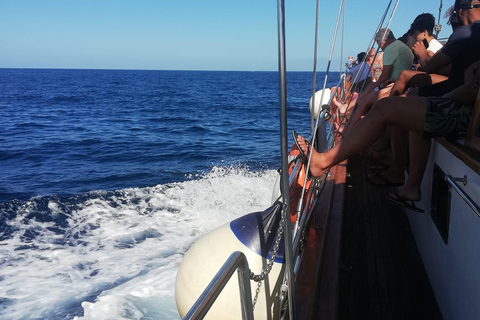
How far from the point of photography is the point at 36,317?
3.74m

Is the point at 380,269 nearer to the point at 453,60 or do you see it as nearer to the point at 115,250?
the point at 453,60

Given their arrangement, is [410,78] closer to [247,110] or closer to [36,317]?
[36,317]

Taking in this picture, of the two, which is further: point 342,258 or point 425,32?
point 425,32

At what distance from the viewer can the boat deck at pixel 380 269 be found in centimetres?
209

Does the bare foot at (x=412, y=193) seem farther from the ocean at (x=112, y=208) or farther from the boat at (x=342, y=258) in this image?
the ocean at (x=112, y=208)

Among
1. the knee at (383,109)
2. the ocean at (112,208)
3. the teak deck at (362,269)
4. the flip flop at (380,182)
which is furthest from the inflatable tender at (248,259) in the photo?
the ocean at (112,208)

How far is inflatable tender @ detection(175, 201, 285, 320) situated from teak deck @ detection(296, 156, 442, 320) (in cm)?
14

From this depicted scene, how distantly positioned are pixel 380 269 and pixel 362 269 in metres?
0.11

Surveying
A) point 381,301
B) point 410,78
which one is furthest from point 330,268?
point 410,78

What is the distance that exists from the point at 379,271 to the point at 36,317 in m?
3.05

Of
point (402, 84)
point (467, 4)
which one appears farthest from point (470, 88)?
point (402, 84)

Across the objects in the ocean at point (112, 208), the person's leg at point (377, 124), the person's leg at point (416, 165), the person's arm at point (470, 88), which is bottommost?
the ocean at point (112, 208)

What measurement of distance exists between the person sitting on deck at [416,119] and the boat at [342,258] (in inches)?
3.6

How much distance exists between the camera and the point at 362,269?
2.46 m
